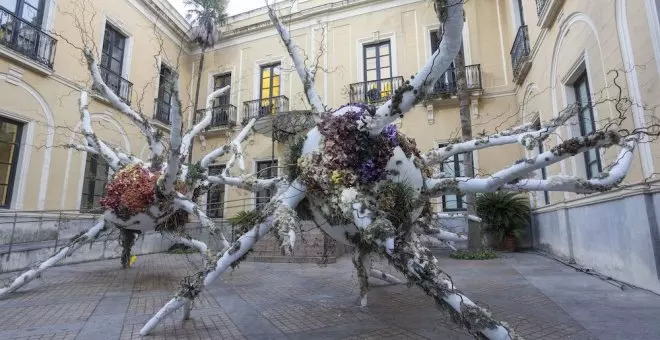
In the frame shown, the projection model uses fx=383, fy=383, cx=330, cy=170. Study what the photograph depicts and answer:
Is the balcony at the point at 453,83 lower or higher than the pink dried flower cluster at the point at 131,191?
higher

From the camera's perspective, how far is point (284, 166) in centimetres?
486

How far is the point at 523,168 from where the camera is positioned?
3.67 m

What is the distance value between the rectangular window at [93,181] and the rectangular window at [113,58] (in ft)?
9.23

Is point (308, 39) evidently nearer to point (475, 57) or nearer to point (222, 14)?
point (222, 14)

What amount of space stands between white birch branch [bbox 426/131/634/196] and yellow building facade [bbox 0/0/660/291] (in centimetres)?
176

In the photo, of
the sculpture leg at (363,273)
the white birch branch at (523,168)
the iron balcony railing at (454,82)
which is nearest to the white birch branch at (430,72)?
the white birch branch at (523,168)

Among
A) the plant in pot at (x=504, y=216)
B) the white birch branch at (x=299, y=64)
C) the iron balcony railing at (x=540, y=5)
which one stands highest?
the iron balcony railing at (x=540, y=5)

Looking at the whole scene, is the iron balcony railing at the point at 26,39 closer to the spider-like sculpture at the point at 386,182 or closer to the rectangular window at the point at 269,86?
the rectangular window at the point at 269,86

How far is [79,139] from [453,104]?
1353 cm

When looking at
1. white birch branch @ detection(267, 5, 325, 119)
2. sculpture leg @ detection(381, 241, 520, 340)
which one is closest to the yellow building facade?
white birch branch @ detection(267, 5, 325, 119)

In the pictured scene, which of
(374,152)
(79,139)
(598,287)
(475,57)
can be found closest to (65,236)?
(79,139)

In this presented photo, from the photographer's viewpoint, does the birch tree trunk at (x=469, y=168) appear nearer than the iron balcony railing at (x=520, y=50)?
Yes

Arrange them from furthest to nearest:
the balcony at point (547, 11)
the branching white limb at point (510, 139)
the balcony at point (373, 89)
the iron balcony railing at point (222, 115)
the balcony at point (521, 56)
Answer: the iron balcony railing at point (222, 115)
the balcony at point (373, 89)
the balcony at point (521, 56)
the balcony at point (547, 11)
the branching white limb at point (510, 139)

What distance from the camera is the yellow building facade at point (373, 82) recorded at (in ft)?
20.8
